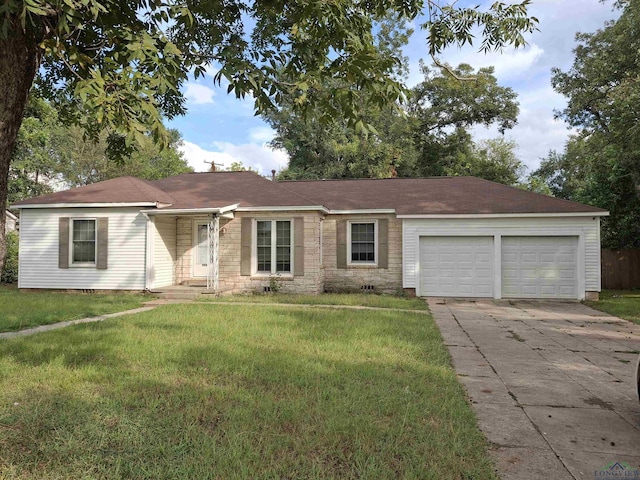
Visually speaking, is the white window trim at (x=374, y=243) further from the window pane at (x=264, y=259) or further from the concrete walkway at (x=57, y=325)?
the concrete walkway at (x=57, y=325)

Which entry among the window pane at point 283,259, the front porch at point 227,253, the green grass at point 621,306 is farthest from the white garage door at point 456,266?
the window pane at point 283,259

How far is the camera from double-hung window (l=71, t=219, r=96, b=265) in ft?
45.3

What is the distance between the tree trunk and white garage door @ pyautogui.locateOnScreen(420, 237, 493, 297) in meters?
12.2

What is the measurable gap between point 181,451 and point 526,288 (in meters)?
12.8

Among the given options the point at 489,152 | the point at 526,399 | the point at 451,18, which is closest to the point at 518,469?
the point at 526,399

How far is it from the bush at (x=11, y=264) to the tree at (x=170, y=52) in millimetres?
16312

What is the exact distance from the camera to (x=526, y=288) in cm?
1326

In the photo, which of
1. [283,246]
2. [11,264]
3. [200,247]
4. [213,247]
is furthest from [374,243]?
[11,264]

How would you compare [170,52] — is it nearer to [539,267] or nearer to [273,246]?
[273,246]

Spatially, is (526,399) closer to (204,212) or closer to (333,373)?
(333,373)

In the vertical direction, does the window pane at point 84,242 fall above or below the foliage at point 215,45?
below

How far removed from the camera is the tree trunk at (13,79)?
282cm

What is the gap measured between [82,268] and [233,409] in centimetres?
1226

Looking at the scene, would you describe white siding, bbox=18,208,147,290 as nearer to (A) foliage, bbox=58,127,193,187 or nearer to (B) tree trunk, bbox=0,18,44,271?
(B) tree trunk, bbox=0,18,44,271
